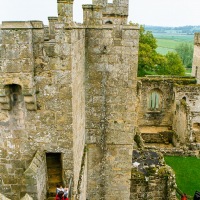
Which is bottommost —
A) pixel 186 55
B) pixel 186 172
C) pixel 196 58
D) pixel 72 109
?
pixel 186 172

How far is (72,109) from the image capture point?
18.4 ft

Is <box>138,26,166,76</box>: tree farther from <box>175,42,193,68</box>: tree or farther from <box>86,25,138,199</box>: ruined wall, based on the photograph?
<box>175,42,193,68</box>: tree

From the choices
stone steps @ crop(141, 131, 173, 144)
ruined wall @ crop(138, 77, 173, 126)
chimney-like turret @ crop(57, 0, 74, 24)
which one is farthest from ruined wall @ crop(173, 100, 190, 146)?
chimney-like turret @ crop(57, 0, 74, 24)

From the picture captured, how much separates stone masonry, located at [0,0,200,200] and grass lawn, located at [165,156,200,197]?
13.8 feet

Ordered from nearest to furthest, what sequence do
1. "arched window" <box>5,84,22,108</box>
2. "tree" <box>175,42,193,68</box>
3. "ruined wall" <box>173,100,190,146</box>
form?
"arched window" <box>5,84,22,108</box> < "ruined wall" <box>173,100,190,146</box> < "tree" <box>175,42,193,68</box>

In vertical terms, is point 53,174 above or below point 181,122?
above

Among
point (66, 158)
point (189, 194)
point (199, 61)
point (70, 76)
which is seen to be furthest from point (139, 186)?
point (199, 61)

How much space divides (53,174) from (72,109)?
1.71m

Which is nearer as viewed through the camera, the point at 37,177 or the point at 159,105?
the point at 37,177

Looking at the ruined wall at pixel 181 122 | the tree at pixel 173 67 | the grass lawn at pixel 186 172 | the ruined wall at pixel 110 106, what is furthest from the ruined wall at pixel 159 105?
the ruined wall at pixel 110 106

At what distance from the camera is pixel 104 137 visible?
8375 millimetres

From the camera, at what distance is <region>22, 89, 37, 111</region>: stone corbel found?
5340 millimetres

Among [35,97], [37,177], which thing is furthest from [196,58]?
[37,177]

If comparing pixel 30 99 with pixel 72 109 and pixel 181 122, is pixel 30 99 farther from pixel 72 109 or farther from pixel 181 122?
pixel 181 122
